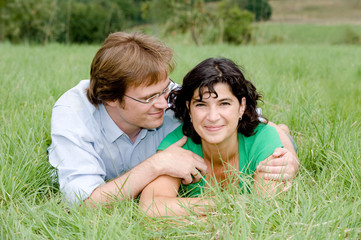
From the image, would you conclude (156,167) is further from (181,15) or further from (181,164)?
(181,15)

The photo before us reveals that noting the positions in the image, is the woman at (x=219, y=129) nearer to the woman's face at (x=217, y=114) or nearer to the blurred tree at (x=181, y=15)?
the woman's face at (x=217, y=114)

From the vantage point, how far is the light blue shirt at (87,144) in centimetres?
223

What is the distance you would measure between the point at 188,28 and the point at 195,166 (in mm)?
13400

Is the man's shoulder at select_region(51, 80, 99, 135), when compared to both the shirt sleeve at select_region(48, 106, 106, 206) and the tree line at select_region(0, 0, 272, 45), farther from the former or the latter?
the tree line at select_region(0, 0, 272, 45)

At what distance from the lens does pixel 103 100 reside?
8.68 feet

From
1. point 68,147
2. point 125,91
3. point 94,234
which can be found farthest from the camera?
point 125,91

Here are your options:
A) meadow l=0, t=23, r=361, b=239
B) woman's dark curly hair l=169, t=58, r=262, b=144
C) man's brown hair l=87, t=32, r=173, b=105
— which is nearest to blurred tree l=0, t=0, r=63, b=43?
meadow l=0, t=23, r=361, b=239

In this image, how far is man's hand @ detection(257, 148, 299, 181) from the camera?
2.15 metres

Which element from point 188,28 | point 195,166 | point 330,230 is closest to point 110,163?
point 195,166

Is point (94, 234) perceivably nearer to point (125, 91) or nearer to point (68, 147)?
point (68, 147)

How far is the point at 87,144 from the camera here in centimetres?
238

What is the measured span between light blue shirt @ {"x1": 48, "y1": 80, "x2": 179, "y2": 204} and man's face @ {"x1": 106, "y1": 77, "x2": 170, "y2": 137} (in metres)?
0.13

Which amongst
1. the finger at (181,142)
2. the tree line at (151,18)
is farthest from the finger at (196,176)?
the tree line at (151,18)

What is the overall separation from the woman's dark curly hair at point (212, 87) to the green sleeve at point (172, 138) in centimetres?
5
